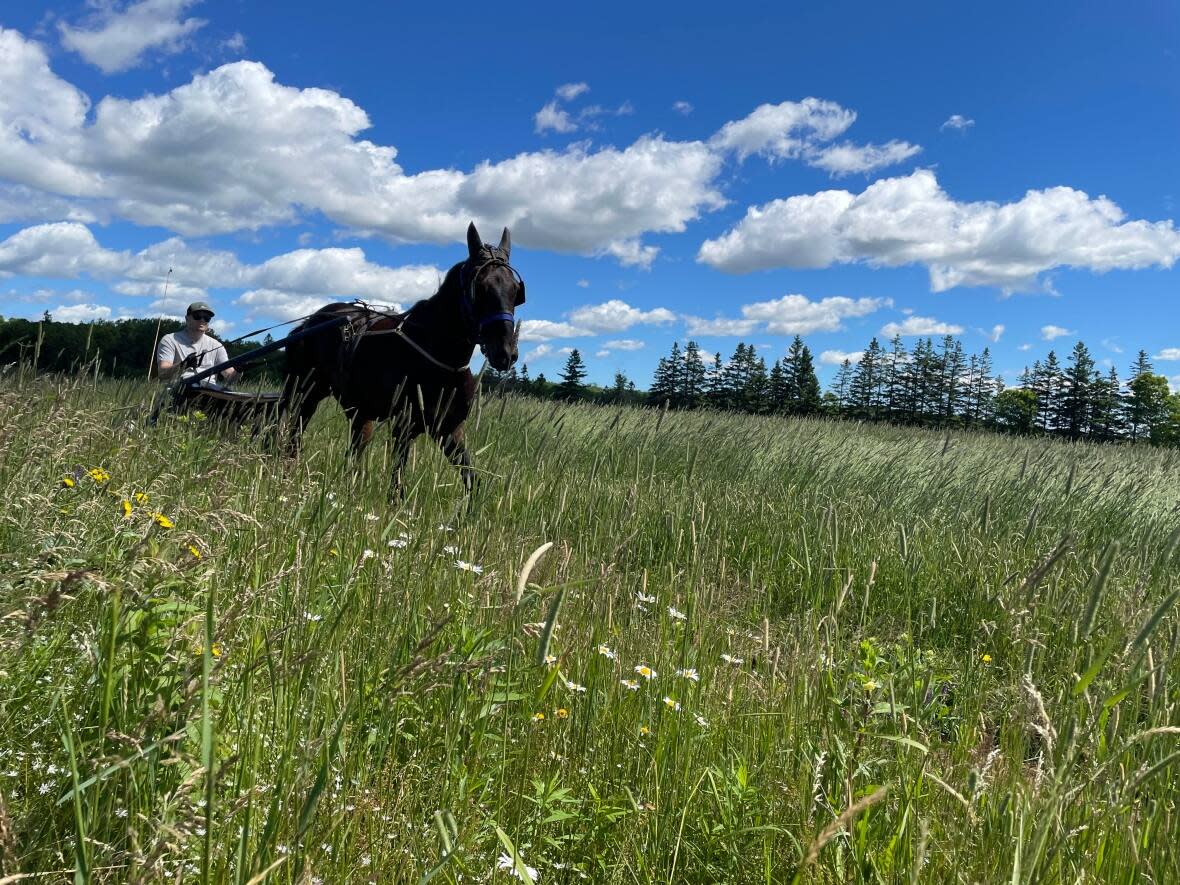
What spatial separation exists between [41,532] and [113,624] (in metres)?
1.39

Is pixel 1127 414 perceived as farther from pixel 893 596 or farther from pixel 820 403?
pixel 893 596

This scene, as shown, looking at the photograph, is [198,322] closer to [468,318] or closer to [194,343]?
[194,343]

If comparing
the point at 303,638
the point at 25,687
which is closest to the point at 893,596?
the point at 303,638

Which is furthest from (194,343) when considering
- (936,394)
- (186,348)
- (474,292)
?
(936,394)

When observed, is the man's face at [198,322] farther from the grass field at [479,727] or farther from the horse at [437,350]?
the grass field at [479,727]

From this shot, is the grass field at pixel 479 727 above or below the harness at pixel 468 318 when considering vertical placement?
below

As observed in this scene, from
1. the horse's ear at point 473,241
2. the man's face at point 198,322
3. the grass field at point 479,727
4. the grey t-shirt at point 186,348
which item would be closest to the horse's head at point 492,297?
the horse's ear at point 473,241

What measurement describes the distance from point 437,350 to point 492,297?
0.75 metres

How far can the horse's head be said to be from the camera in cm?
536

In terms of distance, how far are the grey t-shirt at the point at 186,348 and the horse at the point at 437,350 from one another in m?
2.54

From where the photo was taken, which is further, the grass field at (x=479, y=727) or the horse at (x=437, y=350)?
the horse at (x=437, y=350)

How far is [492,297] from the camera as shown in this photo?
5.49 meters

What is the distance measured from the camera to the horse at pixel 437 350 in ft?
17.9

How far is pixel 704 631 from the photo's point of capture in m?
2.46
